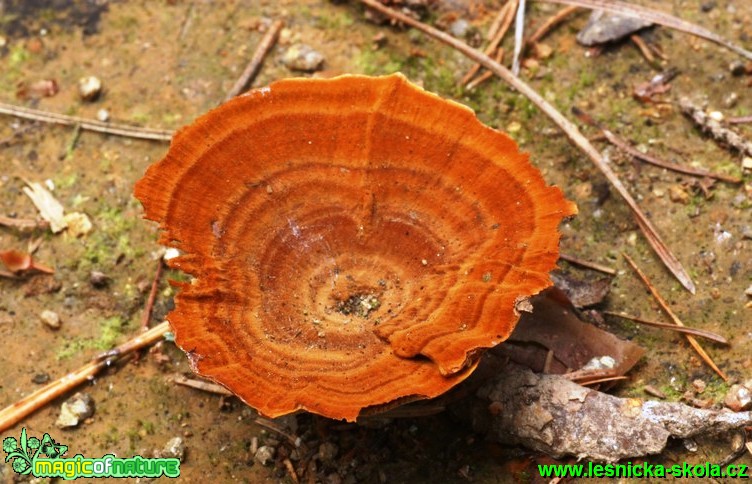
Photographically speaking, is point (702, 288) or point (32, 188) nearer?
point (702, 288)

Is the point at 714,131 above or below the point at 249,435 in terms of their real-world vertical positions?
above

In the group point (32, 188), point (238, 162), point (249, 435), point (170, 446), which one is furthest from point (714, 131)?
point (32, 188)

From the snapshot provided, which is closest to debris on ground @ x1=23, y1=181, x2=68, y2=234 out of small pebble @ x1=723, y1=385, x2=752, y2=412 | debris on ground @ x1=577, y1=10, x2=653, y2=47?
debris on ground @ x1=577, y1=10, x2=653, y2=47

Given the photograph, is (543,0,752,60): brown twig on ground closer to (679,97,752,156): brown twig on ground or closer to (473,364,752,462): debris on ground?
(679,97,752,156): brown twig on ground

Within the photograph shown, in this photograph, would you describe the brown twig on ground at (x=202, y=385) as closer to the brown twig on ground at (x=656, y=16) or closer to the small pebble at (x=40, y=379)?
the small pebble at (x=40, y=379)

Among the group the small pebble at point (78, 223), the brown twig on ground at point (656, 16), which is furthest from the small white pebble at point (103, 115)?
the brown twig on ground at point (656, 16)

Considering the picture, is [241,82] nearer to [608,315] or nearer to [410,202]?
[410,202]

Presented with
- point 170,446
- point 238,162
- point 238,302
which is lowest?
point 170,446
